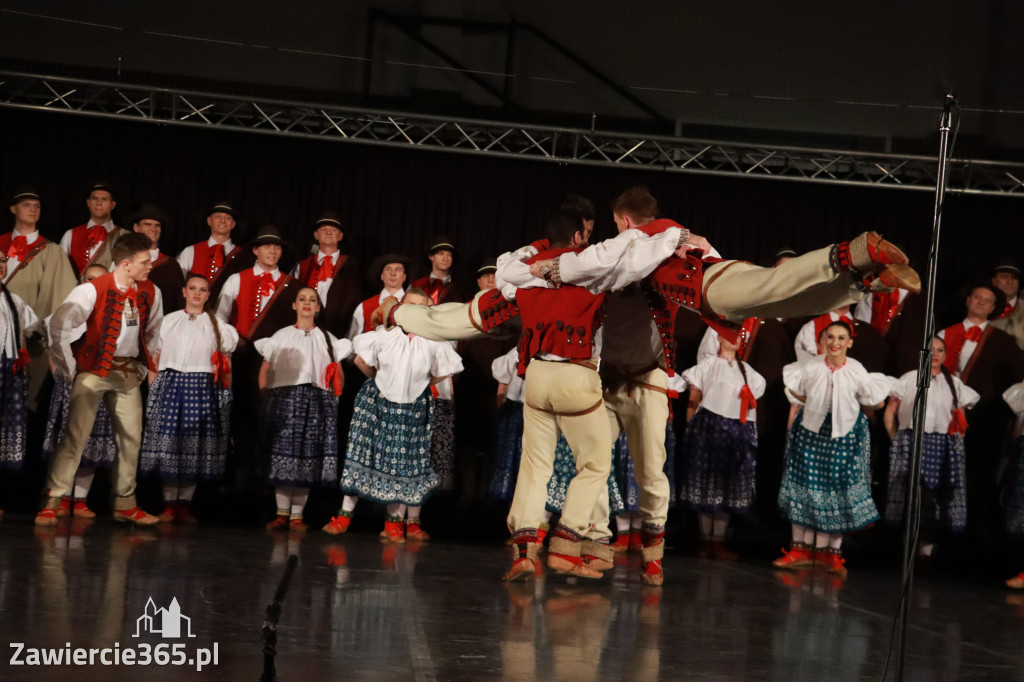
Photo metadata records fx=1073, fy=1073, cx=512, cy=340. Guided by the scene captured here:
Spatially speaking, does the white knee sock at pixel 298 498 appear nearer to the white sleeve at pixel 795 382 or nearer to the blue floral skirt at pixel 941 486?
the white sleeve at pixel 795 382

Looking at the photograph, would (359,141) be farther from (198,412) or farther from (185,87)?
(198,412)

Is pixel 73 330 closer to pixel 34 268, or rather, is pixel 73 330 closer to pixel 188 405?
pixel 188 405

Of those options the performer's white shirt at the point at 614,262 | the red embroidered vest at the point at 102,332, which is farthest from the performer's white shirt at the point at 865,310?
the red embroidered vest at the point at 102,332

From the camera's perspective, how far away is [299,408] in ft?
20.3

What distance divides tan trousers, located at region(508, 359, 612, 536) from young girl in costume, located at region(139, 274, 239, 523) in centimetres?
229

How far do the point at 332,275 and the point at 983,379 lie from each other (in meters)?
4.28

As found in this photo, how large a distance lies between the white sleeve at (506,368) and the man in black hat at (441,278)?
75 centimetres

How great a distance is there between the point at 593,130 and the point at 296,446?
2643 mm

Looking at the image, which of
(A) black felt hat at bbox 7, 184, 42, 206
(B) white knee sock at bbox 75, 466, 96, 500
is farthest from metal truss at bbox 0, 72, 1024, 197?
(B) white knee sock at bbox 75, 466, 96, 500

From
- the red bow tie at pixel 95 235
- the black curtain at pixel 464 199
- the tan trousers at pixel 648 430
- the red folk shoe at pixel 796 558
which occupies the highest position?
the black curtain at pixel 464 199

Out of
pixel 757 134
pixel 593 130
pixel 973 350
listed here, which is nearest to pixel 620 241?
pixel 593 130

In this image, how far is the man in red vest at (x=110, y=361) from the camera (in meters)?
5.64

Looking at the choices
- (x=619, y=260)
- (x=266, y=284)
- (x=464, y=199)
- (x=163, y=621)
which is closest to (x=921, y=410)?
(x=619, y=260)

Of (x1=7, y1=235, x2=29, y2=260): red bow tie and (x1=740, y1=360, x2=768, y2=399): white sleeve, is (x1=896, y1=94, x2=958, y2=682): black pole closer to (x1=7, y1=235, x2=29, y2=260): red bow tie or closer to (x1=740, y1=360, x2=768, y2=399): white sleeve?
(x1=740, y1=360, x2=768, y2=399): white sleeve
